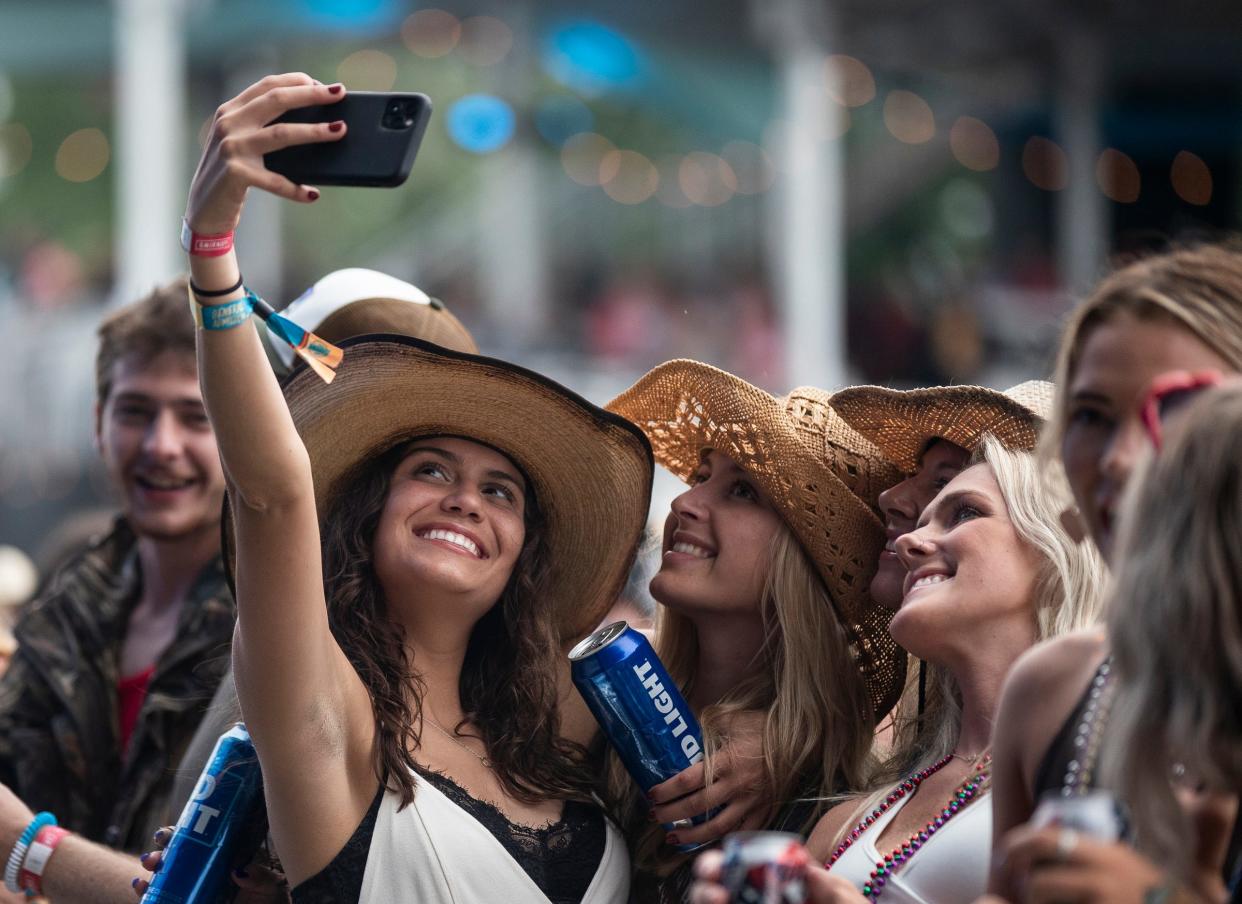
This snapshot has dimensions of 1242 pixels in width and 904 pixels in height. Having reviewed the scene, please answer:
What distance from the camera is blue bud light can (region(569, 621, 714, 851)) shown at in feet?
9.12

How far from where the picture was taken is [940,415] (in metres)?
3.00

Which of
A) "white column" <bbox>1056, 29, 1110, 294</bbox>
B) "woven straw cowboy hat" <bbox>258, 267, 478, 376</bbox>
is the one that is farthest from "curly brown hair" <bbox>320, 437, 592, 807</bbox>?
"white column" <bbox>1056, 29, 1110, 294</bbox>

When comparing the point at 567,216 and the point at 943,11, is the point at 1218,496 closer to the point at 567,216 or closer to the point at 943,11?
the point at 943,11

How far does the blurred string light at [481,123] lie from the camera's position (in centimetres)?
1770

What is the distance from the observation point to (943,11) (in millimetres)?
13844

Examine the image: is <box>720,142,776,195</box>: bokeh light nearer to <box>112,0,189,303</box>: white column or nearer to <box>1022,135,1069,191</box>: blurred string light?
<box>1022,135,1069,191</box>: blurred string light

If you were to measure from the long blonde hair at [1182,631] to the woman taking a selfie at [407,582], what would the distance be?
1.23 m

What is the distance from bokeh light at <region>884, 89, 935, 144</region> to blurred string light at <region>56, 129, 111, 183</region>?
10.5 metres

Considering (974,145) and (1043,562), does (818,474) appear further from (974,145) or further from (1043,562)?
(974,145)

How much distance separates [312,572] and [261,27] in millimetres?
14269

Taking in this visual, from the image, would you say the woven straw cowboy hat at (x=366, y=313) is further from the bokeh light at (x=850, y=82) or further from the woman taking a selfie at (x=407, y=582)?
the bokeh light at (x=850, y=82)

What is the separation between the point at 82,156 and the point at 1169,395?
2099cm

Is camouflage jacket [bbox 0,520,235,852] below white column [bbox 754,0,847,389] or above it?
below

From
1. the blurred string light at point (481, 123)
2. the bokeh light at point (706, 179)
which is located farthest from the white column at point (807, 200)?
the bokeh light at point (706, 179)
